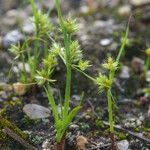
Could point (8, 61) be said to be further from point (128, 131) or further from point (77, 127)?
point (128, 131)

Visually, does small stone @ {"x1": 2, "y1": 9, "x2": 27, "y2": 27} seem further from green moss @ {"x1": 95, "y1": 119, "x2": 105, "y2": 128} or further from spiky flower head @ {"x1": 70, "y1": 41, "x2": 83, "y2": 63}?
spiky flower head @ {"x1": 70, "y1": 41, "x2": 83, "y2": 63}

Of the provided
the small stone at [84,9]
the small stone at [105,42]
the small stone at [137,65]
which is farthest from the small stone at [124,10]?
the small stone at [137,65]

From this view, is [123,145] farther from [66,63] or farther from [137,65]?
[137,65]

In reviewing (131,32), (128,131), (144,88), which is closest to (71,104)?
(128,131)

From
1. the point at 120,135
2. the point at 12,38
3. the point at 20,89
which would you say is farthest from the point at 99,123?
the point at 12,38

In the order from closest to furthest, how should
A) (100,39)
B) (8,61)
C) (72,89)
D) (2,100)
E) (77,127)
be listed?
(77,127) < (2,100) < (72,89) < (8,61) < (100,39)

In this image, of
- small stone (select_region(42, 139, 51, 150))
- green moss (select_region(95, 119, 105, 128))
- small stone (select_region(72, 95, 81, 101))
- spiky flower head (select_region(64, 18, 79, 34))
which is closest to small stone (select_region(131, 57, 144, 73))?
small stone (select_region(72, 95, 81, 101))
